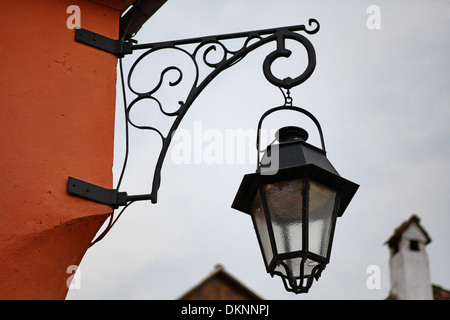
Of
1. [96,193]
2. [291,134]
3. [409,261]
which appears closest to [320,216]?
[291,134]

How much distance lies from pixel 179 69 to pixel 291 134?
0.81 metres

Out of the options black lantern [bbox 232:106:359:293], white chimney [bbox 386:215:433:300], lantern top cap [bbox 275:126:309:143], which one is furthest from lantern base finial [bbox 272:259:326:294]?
white chimney [bbox 386:215:433:300]

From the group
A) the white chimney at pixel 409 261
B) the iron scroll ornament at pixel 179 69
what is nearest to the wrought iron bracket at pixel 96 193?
the iron scroll ornament at pixel 179 69

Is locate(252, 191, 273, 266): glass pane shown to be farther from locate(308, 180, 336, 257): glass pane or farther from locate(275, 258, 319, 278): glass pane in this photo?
locate(308, 180, 336, 257): glass pane

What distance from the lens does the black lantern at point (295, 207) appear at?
13.2 ft

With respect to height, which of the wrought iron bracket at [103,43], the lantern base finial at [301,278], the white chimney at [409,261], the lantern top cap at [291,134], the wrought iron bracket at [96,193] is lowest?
the lantern base finial at [301,278]

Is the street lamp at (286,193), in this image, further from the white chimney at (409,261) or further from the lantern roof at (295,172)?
the white chimney at (409,261)

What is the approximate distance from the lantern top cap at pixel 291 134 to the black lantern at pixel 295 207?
0.17 metres

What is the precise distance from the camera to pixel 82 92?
15.4 feet

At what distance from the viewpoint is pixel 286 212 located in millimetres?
4090

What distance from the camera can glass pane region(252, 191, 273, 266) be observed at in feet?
13.5
